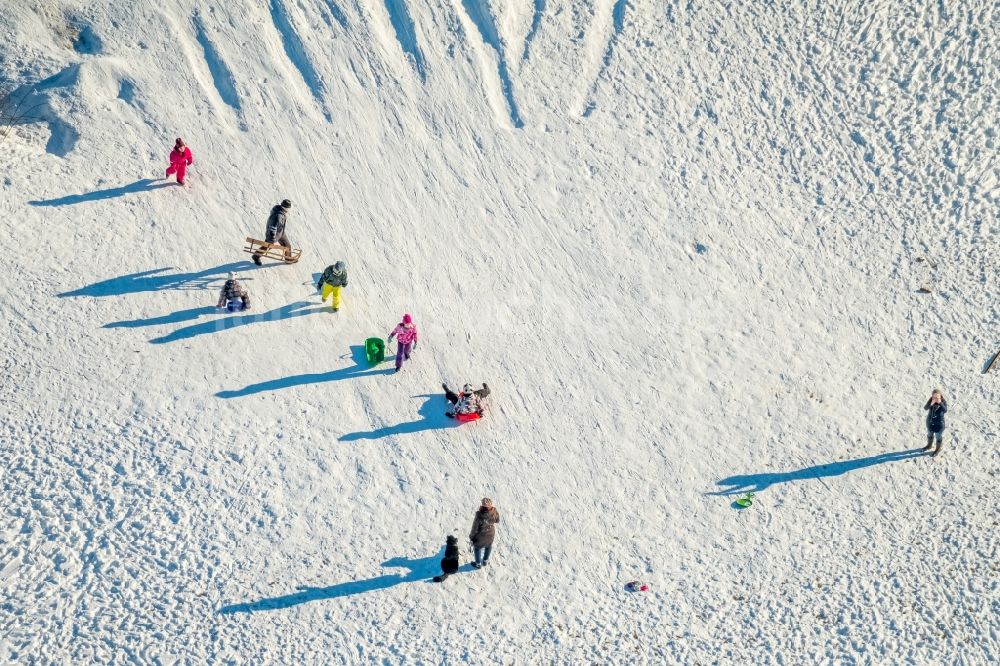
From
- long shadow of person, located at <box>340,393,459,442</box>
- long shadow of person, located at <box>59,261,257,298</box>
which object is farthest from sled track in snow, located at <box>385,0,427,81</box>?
long shadow of person, located at <box>340,393,459,442</box>

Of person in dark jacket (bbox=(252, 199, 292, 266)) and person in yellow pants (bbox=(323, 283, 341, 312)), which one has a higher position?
person in dark jacket (bbox=(252, 199, 292, 266))

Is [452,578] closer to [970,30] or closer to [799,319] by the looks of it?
[799,319]

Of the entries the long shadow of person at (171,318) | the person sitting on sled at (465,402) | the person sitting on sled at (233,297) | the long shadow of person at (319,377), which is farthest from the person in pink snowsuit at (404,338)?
the long shadow of person at (171,318)

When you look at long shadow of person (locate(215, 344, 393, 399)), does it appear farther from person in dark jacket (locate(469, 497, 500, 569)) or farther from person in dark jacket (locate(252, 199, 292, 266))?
person in dark jacket (locate(469, 497, 500, 569))

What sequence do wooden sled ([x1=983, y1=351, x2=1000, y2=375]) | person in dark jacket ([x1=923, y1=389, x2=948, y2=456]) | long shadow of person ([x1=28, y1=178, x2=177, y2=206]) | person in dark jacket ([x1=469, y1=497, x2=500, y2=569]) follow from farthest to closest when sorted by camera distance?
wooden sled ([x1=983, y1=351, x2=1000, y2=375])
long shadow of person ([x1=28, y1=178, x2=177, y2=206])
person in dark jacket ([x1=923, y1=389, x2=948, y2=456])
person in dark jacket ([x1=469, y1=497, x2=500, y2=569])

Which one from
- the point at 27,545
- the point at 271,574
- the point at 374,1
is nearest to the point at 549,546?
the point at 271,574

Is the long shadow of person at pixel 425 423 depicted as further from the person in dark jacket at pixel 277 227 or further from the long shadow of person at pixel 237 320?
the person in dark jacket at pixel 277 227

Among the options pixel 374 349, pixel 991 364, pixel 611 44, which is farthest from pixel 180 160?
pixel 991 364

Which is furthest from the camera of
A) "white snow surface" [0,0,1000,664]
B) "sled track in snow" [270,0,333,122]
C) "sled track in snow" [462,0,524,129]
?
"sled track in snow" [462,0,524,129]
